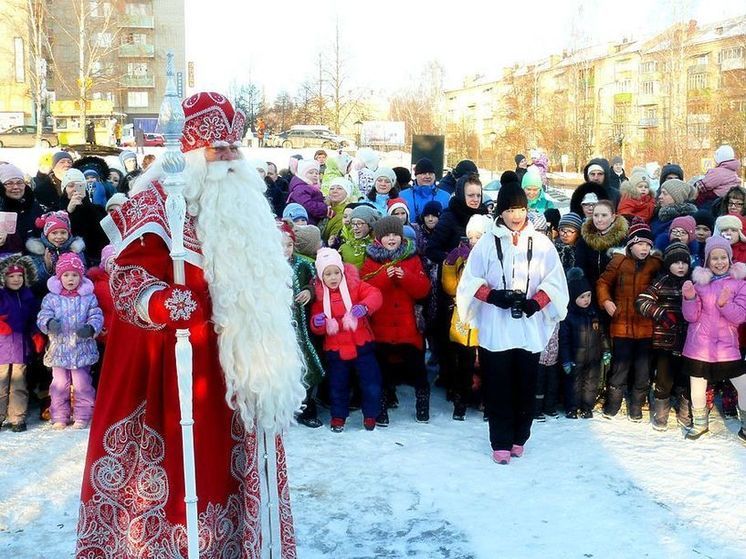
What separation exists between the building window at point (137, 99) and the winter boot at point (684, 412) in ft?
188

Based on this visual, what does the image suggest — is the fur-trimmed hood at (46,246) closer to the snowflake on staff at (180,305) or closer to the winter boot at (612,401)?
the snowflake on staff at (180,305)

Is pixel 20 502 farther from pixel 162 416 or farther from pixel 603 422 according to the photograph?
pixel 603 422

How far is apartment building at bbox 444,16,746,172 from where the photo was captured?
2560cm

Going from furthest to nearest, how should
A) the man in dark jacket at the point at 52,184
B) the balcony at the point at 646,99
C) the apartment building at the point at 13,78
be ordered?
the balcony at the point at 646,99
the apartment building at the point at 13,78
the man in dark jacket at the point at 52,184

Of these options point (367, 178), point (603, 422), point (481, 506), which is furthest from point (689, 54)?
point (481, 506)

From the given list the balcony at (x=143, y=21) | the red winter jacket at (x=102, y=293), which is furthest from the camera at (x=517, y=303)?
the balcony at (x=143, y=21)

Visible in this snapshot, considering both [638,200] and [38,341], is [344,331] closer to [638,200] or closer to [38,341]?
[38,341]

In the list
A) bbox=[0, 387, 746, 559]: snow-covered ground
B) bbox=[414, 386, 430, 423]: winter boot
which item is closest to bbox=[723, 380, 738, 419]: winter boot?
bbox=[0, 387, 746, 559]: snow-covered ground

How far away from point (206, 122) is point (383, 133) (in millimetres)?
44090

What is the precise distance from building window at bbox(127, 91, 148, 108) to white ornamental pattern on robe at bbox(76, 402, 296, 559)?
59.0 m

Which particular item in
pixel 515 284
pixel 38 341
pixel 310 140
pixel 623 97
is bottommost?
pixel 38 341

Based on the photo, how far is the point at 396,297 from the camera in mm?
6230

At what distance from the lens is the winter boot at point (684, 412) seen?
598 cm

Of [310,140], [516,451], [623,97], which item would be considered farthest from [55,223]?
[623,97]
